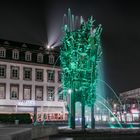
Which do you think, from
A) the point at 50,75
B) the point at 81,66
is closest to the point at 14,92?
the point at 50,75

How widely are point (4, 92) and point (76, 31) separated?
32.6m

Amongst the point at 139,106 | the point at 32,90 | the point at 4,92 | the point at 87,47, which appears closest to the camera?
the point at 87,47

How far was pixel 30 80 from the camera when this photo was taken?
6906cm

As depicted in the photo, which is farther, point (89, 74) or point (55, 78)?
point (55, 78)

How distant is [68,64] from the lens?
35.4m

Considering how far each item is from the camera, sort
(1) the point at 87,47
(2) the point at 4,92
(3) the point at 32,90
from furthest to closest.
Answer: (3) the point at 32,90
(2) the point at 4,92
(1) the point at 87,47

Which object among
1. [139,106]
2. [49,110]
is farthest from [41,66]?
[139,106]

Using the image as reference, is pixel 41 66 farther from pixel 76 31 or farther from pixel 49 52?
pixel 76 31

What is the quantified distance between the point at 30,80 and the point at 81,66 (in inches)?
1385

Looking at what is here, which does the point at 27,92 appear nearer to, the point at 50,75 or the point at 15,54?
the point at 50,75

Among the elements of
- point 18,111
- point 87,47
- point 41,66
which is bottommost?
point 18,111

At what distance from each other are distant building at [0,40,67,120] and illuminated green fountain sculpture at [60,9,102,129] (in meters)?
31.5

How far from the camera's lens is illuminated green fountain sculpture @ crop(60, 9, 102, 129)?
3497 cm

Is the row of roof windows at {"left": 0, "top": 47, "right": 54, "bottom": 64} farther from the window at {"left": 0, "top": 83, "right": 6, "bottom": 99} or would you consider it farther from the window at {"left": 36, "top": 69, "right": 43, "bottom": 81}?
the window at {"left": 0, "top": 83, "right": 6, "bottom": 99}
